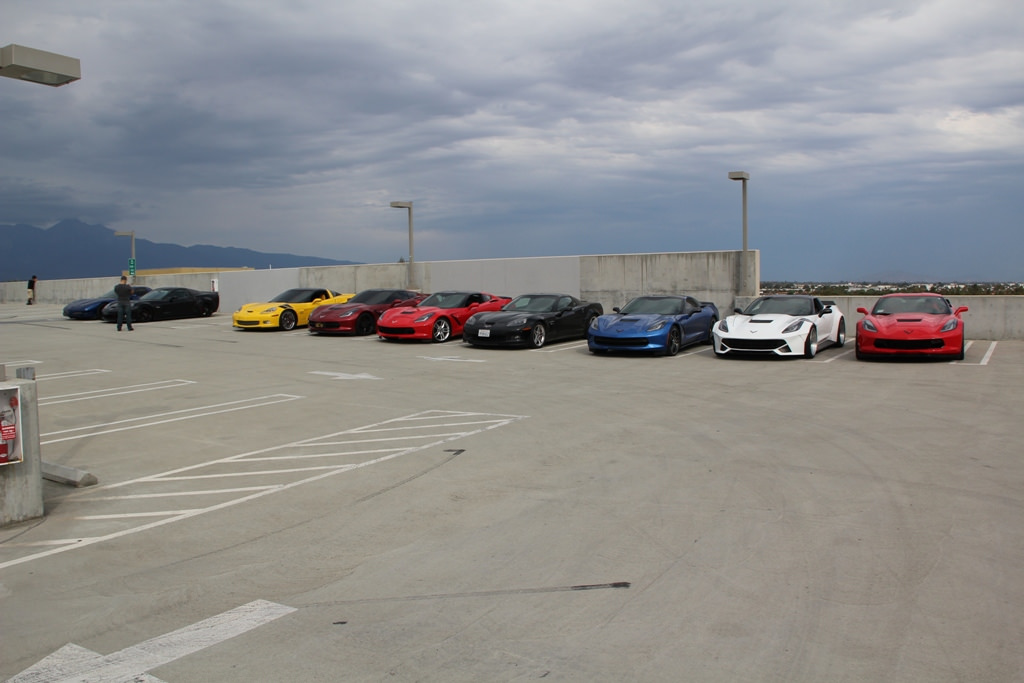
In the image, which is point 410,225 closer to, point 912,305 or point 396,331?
point 396,331

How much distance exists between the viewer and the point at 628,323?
1648 cm

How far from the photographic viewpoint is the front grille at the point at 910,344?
14547 mm

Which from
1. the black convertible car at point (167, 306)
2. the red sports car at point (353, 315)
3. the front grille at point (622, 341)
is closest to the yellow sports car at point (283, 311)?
the red sports car at point (353, 315)

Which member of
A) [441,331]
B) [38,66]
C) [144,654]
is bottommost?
[144,654]

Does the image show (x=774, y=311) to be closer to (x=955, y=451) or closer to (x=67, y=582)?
(x=955, y=451)

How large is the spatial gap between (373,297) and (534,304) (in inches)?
230

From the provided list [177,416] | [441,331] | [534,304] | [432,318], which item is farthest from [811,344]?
[177,416]

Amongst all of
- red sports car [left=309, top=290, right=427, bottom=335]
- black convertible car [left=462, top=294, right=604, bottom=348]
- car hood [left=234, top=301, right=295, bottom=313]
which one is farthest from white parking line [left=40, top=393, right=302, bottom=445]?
car hood [left=234, top=301, right=295, bottom=313]

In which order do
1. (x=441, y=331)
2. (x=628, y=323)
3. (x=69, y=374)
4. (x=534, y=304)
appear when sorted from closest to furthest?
(x=69, y=374), (x=628, y=323), (x=534, y=304), (x=441, y=331)

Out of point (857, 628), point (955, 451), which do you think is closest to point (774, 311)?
point (955, 451)

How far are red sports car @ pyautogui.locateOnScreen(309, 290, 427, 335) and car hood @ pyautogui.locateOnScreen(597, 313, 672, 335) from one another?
6.94 meters

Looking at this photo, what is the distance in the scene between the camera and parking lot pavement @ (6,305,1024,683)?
11.5 feet

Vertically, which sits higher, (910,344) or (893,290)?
(893,290)

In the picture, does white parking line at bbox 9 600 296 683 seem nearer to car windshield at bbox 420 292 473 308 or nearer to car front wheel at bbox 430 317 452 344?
car front wheel at bbox 430 317 452 344
